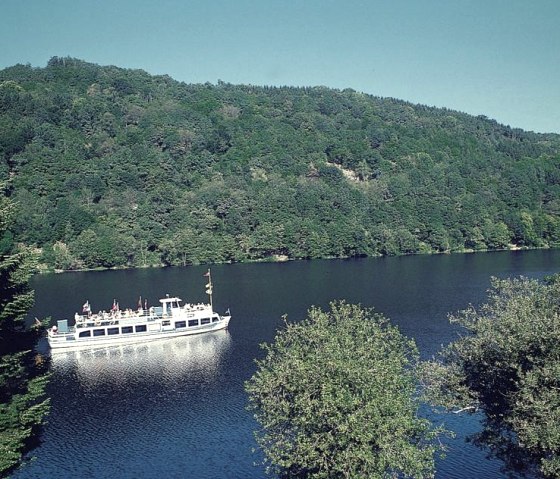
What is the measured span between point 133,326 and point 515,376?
61.9m

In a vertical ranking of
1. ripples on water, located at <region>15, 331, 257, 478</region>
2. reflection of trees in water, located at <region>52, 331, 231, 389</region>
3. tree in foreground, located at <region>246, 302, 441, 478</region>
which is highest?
tree in foreground, located at <region>246, 302, 441, 478</region>

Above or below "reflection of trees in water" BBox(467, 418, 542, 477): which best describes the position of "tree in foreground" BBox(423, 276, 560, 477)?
above

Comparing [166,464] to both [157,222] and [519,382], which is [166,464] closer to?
[519,382]

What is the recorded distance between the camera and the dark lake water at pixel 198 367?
48594 mm

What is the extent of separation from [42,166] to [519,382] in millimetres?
177602

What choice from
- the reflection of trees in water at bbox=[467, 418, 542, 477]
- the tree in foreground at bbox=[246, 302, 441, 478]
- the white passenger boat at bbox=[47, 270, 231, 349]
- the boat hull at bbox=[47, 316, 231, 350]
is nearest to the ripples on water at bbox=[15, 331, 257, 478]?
the boat hull at bbox=[47, 316, 231, 350]

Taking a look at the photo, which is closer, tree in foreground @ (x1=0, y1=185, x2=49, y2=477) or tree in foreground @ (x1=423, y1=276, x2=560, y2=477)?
tree in foreground @ (x1=0, y1=185, x2=49, y2=477)

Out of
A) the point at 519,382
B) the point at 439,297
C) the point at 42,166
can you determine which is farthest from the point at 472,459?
the point at 42,166

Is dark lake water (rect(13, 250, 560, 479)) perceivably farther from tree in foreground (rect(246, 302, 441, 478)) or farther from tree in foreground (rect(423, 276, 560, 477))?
tree in foreground (rect(246, 302, 441, 478))

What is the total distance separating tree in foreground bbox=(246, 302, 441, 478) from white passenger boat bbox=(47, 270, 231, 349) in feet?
171

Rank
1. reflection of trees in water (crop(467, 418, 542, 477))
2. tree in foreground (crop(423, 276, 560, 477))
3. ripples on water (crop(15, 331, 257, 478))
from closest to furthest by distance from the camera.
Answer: tree in foreground (crop(423, 276, 560, 477))
reflection of trees in water (crop(467, 418, 542, 477))
ripples on water (crop(15, 331, 257, 478))

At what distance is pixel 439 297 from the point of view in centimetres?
10644

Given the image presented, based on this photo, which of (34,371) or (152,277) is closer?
(34,371)

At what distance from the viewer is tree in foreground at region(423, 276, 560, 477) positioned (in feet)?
104
